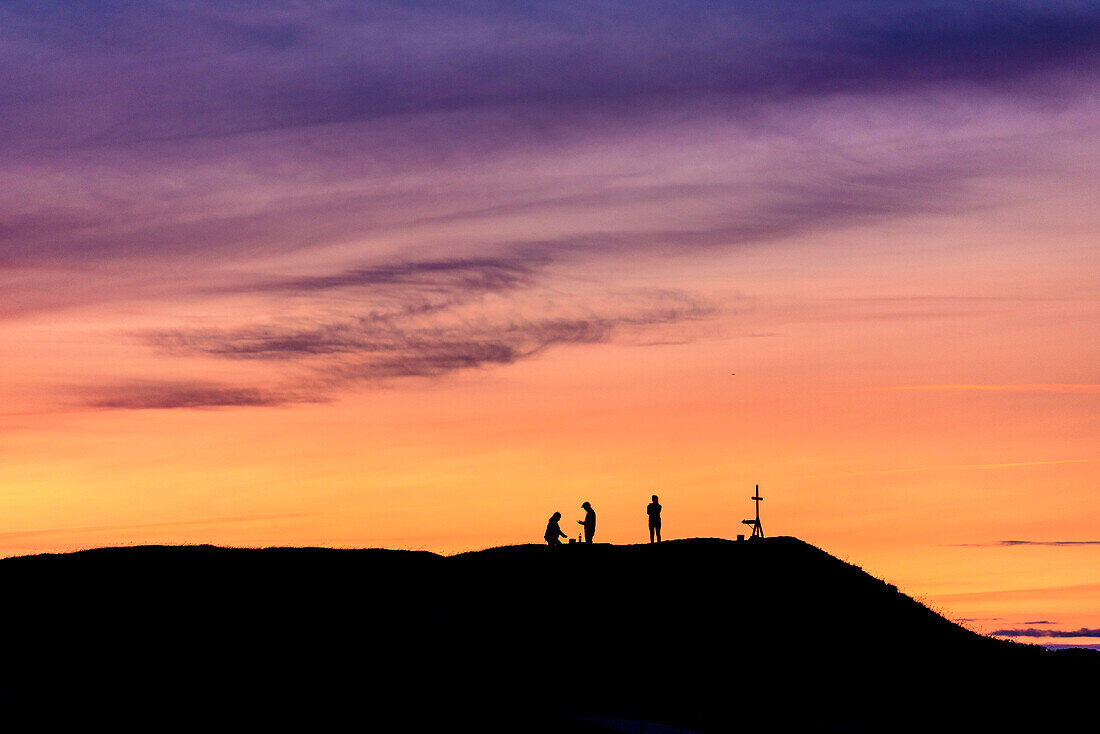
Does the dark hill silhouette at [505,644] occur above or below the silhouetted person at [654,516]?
below

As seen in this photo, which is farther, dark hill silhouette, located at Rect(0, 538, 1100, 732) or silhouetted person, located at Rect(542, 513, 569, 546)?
silhouetted person, located at Rect(542, 513, 569, 546)

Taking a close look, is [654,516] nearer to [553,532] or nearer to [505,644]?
[553,532]

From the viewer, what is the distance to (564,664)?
36.9 m

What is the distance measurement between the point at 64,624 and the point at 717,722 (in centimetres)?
2051

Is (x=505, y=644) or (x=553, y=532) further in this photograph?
(x=553, y=532)

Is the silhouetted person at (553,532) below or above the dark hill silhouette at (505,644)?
above

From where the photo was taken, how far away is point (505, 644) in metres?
37.6

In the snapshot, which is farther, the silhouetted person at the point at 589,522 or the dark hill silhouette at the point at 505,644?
→ the silhouetted person at the point at 589,522

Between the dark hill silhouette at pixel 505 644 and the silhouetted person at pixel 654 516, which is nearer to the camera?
the dark hill silhouette at pixel 505 644

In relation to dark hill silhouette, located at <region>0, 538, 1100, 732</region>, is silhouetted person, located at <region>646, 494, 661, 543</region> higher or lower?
higher

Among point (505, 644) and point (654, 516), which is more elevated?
point (654, 516)

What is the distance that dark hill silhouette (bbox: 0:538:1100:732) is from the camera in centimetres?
3161

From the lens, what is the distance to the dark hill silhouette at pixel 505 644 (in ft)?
104

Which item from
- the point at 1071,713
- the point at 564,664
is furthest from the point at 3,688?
the point at 1071,713
